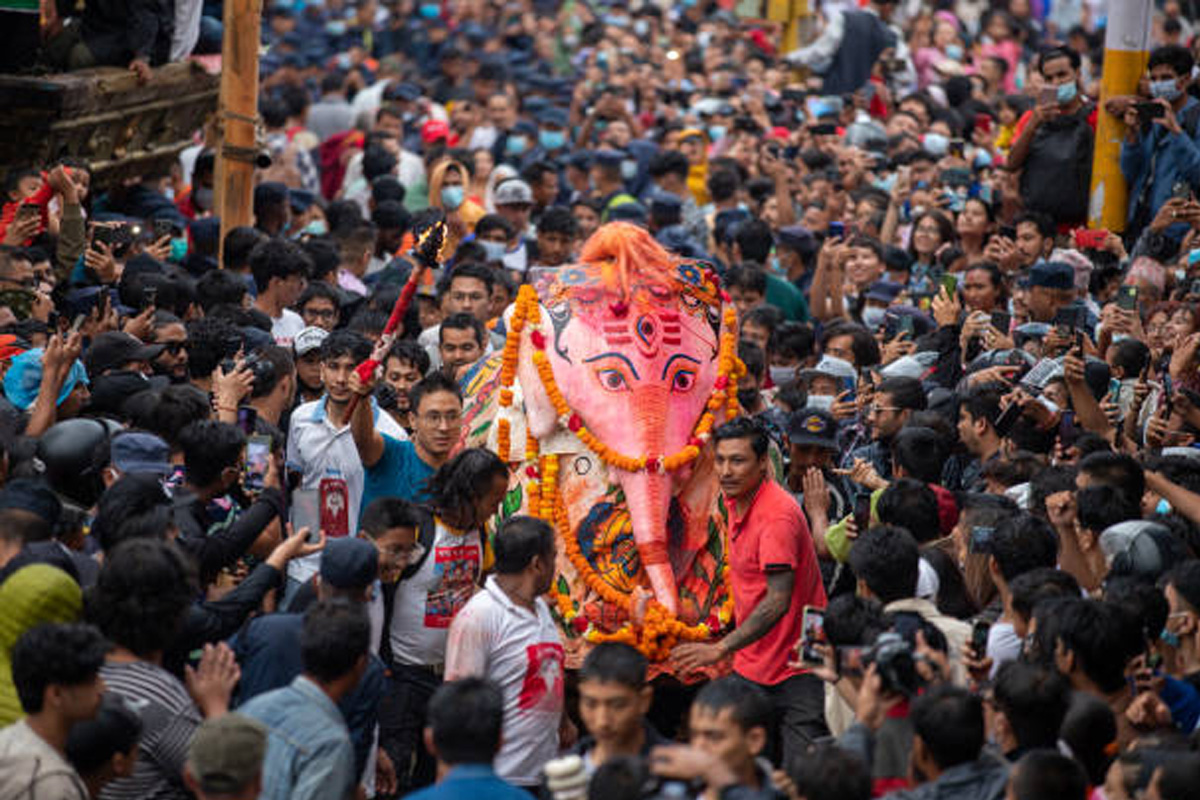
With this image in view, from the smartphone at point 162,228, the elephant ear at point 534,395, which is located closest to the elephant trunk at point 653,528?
the elephant ear at point 534,395

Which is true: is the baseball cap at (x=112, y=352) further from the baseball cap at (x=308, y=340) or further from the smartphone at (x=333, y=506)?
the smartphone at (x=333, y=506)

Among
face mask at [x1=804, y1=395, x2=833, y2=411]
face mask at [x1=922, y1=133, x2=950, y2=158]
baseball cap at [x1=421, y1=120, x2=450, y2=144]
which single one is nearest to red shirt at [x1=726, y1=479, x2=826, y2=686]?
face mask at [x1=804, y1=395, x2=833, y2=411]

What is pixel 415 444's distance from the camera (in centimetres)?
761

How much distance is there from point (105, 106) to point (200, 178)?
103 centimetres

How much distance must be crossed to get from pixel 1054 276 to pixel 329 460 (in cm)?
413

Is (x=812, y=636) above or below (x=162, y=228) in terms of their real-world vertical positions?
above

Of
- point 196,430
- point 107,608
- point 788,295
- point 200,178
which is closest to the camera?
point 107,608

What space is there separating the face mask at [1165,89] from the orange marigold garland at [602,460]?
189 inches

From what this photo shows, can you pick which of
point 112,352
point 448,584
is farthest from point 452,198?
point 448,584

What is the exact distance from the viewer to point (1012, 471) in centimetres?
768

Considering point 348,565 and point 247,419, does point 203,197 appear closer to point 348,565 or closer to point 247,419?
point 247,419

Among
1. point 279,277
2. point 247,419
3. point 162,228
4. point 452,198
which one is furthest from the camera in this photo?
point 452,198

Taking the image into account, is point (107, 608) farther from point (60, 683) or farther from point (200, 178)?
point (200, 178)

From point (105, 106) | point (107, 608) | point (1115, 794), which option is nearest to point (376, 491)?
point (107, 608)
